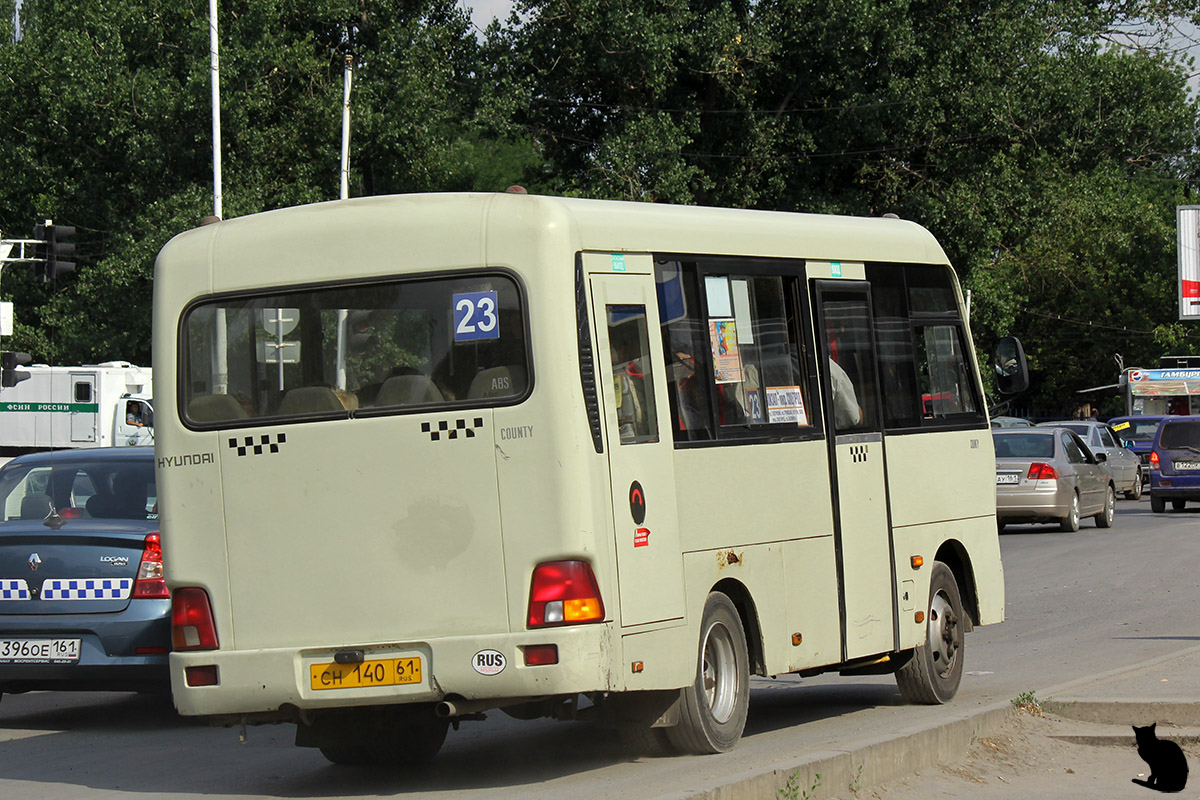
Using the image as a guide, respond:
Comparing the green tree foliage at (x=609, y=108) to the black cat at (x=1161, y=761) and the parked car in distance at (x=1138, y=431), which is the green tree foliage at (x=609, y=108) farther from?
the black cat at (x=1161, y=761)

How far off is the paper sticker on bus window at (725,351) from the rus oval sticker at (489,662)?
2.04m

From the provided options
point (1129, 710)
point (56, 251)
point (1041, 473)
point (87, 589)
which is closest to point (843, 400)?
point (1129, 710)

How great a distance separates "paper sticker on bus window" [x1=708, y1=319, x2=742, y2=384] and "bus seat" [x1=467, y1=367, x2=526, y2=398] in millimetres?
1510

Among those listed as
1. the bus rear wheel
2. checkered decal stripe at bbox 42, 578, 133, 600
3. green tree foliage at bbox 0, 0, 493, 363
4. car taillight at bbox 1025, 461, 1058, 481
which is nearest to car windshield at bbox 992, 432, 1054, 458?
car taillight at bbox 1025, 461, 1058, 481

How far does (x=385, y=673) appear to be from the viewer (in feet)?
23.7

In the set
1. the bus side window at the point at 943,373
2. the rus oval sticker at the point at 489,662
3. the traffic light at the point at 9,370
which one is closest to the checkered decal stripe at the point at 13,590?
the rus oval sticker at the point at 489,662

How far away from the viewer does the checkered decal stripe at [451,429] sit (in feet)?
23.6

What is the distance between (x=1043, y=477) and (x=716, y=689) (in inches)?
773

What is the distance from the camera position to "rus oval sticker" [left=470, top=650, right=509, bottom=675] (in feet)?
23.1

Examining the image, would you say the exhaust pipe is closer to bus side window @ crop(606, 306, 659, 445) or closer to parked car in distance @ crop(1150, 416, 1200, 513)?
bus side window @ crop(606, 306, 659, 445)

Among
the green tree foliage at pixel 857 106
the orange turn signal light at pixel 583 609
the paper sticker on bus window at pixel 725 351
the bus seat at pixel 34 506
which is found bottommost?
the orange turn signal light at pixel 583 609

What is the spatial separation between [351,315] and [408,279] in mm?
327

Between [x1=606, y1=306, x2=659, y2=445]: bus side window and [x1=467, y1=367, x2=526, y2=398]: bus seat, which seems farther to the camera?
[x1=606, y1=306, x2=659, y2=445]: bus side window

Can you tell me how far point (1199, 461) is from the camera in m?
32.5
